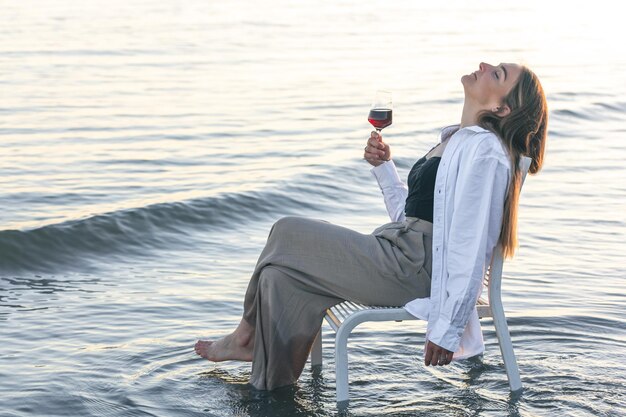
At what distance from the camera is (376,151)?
5562mm

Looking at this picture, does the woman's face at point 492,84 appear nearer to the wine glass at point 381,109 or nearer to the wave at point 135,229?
the wine glass at point 381,109

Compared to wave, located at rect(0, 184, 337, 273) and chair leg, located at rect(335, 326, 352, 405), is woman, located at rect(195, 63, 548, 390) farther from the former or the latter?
wave, located at rect(0, 184, 337, 273)

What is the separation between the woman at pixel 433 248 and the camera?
477 centimetres

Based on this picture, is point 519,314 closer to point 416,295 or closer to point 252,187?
point 416,295

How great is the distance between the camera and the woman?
15.7 feet

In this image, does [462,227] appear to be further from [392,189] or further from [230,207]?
[230,207]

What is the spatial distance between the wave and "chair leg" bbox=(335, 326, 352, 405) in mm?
3712

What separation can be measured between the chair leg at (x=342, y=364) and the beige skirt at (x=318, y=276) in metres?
0.24

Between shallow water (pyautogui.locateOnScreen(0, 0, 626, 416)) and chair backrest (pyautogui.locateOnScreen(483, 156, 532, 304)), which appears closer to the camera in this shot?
chair backrest (pyautogui.locateOnScreen(483, 156, 532, 304))

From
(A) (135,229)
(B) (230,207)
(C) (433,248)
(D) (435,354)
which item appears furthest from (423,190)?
(B) (230,207)

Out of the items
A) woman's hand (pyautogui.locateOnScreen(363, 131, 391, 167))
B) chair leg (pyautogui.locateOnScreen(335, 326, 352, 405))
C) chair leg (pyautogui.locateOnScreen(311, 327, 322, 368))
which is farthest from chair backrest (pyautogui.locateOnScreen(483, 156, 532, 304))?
chair leg (pyautogui.locateOnScreen(311, 327, 322, 368))

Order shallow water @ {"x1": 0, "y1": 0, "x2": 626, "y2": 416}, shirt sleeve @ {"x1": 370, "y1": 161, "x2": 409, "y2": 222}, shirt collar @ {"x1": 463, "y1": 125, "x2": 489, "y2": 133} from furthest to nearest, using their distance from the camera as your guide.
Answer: shirt sleeve @ {"x1": 370, "y1": 161, "x2": 409, "y2": 222}, shallow water @ {"x1": 0, "y1": 0, "x2": 626, "y2": 416}, shirt collar @ {"x1": 463, "y1": 125, "x2": 489, "y2": 133}

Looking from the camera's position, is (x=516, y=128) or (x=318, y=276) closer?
(x=516, y=128)

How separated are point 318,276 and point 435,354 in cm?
61
